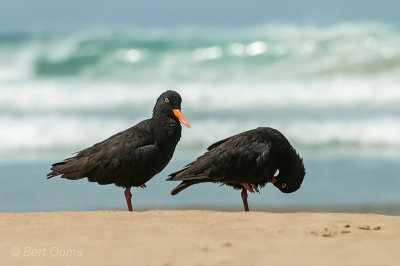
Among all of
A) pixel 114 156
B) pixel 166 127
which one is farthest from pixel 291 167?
pixel 114 156

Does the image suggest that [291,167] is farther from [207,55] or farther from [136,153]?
[207,55]

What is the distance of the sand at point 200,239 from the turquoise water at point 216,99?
4.68 meters

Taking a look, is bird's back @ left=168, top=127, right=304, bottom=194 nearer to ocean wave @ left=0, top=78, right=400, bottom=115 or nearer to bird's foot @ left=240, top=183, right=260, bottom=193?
bird's foot @ left=240, top=183, right=260, bottom=193

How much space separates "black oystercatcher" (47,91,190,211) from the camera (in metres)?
8.20

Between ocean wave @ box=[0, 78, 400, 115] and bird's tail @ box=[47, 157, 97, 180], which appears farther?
ocean wave @ box=[0, 78, 400, 115]

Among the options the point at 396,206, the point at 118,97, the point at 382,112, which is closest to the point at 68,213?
the point at 396,206

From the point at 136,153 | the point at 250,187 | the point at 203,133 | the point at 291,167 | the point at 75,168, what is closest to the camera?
the point at 136,153

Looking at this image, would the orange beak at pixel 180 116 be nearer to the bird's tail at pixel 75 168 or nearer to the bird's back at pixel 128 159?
the bird's back at pixel 128 159

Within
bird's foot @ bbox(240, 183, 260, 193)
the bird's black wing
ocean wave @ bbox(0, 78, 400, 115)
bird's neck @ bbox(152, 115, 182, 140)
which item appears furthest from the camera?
ocean wave @ bbox(0, 78, 400, 115)

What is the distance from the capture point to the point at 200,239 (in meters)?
5.43

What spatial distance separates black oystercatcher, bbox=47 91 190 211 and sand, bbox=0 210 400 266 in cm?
157

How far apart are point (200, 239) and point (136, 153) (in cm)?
286

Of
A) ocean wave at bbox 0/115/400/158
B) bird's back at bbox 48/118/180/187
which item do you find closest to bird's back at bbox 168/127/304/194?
bird's back at bbox 48/118/180/187

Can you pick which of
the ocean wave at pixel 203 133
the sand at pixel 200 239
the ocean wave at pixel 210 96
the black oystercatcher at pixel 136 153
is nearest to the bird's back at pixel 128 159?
the black oystercatcher at pixel 136 153
